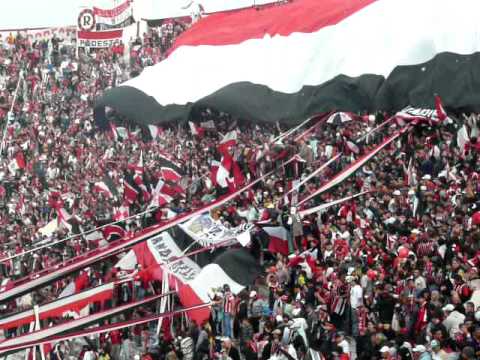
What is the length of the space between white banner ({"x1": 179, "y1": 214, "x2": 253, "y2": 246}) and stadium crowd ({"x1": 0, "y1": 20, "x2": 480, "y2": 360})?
1.78 feet

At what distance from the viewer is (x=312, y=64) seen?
26734 mm

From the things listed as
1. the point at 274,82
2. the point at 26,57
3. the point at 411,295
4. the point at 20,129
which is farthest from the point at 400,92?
the point at 26,57

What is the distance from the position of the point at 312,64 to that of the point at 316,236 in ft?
24.4

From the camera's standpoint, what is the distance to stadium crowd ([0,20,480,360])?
16.0m

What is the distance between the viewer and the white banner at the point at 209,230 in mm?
20875

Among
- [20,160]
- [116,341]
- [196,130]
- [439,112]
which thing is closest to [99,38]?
[20,160]

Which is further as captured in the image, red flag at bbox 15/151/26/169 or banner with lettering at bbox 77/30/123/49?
banner with lettering at bbox 77/30/123/49

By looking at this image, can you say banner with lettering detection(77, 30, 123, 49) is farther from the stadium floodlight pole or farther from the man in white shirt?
the man in white shirt

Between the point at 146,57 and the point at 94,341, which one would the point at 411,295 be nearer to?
the point at 94,341

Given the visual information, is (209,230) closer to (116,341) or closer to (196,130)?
(116,341)

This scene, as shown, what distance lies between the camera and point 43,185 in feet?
107

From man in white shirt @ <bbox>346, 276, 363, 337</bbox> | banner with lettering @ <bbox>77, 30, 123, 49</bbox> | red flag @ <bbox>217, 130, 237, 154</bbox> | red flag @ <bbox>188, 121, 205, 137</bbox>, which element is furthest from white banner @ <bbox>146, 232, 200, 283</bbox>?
banner with lettering @ <bbox>77, 30, 123, 49</bbox>

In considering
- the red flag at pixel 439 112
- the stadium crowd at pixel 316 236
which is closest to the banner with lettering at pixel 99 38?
the stadium crowd at pixel 316 236

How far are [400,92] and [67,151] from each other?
13.1 metres
